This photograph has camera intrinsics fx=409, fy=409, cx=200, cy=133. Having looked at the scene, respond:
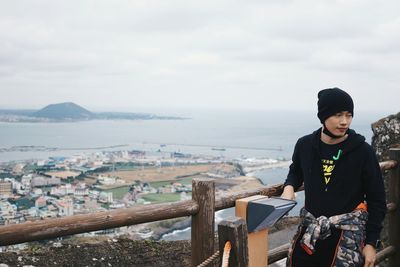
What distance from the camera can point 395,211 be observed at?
12.1ft

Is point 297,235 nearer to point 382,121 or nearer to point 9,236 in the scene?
point 9,236

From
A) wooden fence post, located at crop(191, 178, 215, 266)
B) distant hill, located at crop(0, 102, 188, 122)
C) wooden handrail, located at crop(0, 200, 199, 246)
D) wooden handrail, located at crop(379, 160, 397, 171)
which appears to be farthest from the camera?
distant hill, located at crop(0, 102, 188, 122)

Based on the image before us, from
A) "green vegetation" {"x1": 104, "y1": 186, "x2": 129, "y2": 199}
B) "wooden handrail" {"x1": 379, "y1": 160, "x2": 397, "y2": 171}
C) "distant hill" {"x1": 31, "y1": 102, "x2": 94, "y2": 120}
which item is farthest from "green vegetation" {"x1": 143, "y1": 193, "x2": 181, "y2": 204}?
"distant hill" {"x1": 31, "y1": 102, "x2": 94, "y2": 120}

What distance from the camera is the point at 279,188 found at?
2637mm

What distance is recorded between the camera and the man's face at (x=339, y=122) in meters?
2.10

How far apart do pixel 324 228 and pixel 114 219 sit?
3.56 ft

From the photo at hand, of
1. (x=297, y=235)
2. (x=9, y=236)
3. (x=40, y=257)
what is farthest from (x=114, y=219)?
(x=40, y=257)

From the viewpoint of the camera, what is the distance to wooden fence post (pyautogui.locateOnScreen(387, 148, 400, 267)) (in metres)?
3.63

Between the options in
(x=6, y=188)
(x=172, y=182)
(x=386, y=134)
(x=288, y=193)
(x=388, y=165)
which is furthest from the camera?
(x=172, y=182)

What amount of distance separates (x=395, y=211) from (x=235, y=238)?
2618 mm

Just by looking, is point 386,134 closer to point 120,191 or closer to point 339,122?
point 339,122

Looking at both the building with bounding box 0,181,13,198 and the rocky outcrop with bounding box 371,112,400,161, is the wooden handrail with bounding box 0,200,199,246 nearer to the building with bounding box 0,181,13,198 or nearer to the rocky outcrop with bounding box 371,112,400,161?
the rocky outcrop with bounding box 371,112,400,161

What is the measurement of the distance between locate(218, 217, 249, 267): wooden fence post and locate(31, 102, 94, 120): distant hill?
79345 mm

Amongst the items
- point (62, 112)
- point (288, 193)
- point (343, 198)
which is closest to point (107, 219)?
point (288, 193)
